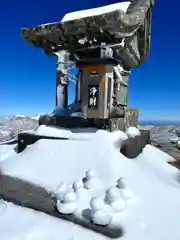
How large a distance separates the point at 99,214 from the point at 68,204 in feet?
2.33

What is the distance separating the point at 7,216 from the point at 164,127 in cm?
1344

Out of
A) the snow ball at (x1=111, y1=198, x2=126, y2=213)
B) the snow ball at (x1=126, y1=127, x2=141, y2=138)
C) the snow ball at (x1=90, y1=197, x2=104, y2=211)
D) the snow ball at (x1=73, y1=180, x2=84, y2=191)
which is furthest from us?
the snow ball at (x1=126, y1=127, x2=141, y2=138)

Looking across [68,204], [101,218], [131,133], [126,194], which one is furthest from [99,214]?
[131,133]

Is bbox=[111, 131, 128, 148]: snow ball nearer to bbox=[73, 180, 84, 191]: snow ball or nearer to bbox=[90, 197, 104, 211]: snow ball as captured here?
bbox=[73, 180, 84, 191]: snow ball

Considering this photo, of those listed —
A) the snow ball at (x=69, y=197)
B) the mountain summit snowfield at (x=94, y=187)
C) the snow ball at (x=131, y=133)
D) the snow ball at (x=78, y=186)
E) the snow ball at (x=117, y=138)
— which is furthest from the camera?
the snow ball at (x=131, y=133)

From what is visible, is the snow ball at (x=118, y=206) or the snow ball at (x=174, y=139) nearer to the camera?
the snow ball at (x=118, y=206)

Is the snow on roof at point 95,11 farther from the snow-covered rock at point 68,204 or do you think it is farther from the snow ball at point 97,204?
the snow ball at point 97,204

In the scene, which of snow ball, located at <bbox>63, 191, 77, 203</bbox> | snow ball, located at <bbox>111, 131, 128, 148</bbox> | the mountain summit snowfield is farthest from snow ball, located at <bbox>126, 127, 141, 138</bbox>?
snow ball, located at <bbox>63, 191, 77, 203</bbox>

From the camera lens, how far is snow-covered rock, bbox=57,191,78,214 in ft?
13.1

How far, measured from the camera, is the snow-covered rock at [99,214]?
3609 millimetres

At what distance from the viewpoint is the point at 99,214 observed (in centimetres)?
363

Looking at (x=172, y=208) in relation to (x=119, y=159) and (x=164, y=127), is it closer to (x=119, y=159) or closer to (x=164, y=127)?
(x=119, y=159)

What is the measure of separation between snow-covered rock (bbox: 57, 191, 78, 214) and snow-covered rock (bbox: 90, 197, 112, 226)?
1.57ft

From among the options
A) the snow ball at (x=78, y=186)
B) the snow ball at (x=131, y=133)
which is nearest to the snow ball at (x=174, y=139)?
the snow ball at (x=131, y=133)
